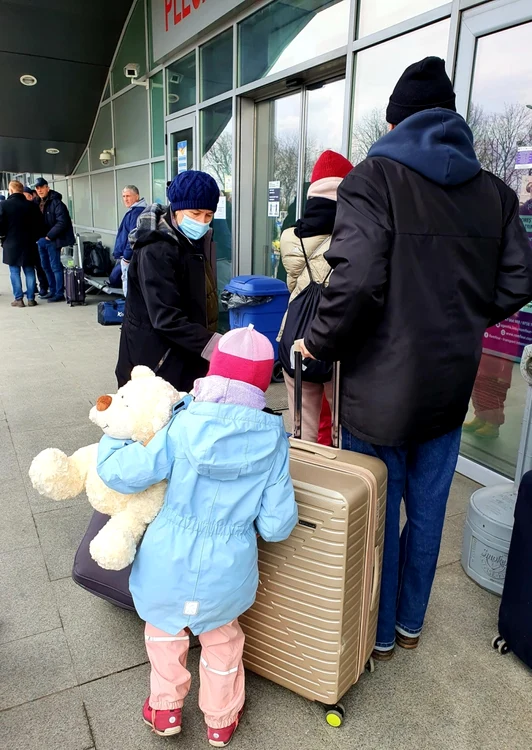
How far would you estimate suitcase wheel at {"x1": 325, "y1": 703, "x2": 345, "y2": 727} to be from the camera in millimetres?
1883

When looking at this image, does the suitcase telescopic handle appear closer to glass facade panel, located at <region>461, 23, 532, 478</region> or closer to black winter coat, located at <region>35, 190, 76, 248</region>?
glass facade panel, located at <region>461, 23, 532, 478</region>

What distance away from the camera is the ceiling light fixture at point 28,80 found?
37.6ft

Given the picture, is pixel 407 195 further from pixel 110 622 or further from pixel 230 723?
pixel 110 622

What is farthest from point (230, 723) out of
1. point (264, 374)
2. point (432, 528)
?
point (264, 374)

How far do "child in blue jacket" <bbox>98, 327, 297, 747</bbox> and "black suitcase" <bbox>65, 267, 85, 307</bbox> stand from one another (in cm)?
880

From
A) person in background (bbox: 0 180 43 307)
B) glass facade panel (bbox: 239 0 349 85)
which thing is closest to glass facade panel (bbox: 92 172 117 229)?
person in background (bbox: 0 180 43 307)

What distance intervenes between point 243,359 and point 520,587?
1383mm

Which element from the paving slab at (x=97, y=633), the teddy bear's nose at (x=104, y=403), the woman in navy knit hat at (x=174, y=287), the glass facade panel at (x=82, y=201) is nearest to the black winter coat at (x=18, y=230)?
the glass facade panel at (x=82, y=201)

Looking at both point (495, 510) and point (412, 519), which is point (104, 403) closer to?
point (412, 519)

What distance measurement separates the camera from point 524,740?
187 cm

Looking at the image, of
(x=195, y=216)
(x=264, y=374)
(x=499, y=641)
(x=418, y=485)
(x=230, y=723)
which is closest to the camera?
(x=264, y=374)

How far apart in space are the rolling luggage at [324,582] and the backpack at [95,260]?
31.7 ft

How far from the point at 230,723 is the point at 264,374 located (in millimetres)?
1091

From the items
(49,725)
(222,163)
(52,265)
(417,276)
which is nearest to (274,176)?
(222,163)
